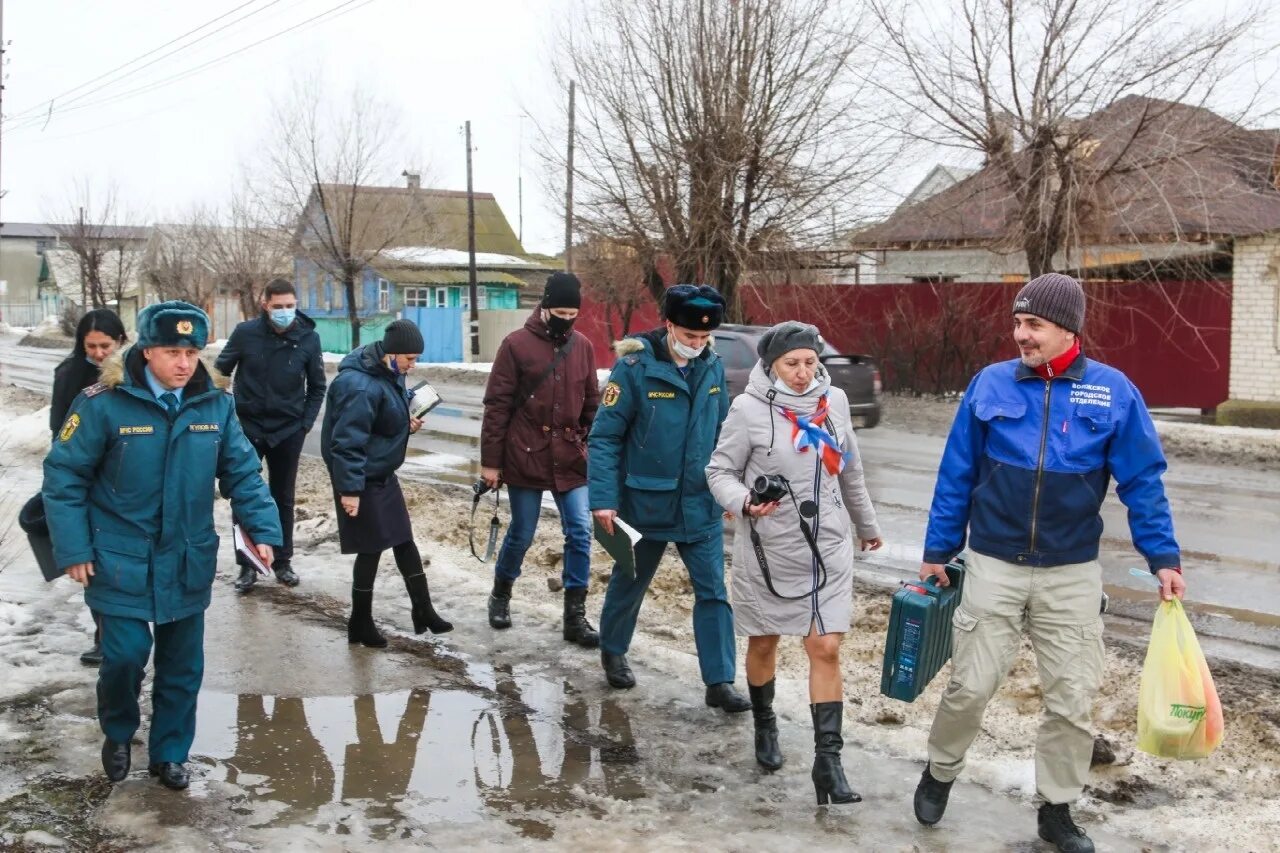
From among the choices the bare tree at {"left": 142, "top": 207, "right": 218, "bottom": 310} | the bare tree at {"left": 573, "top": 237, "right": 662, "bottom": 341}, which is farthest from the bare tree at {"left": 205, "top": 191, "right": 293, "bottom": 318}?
the bare tree at {"left": 573, "top": 237, "right": 662, "bottom": 341}

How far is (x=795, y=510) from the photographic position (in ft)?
14.9

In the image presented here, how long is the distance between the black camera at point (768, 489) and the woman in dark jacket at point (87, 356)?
11.0ft

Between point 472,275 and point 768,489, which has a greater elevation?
point 472,275

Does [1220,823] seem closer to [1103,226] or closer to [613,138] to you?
[1103,226]

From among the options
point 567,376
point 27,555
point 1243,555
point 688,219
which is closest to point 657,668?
point 567,376

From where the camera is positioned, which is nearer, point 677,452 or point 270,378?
point 677,452

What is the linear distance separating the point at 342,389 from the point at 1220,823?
417 centimetres

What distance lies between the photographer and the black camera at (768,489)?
4.38 meters

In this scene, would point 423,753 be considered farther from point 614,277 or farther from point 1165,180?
point 614,277

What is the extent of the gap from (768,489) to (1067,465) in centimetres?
101

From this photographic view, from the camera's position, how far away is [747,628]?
468 cm

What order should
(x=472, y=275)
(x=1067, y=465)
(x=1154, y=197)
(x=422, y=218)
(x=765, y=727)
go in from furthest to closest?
(x=422, y=218), (x=472, y=275), (x=1154, y=197), (x=765, y=727), (x=1067, y=465)

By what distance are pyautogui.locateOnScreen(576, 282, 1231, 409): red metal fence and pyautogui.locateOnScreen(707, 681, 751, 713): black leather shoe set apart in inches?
689

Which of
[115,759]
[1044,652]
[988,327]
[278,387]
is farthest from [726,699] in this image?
[988,327]
